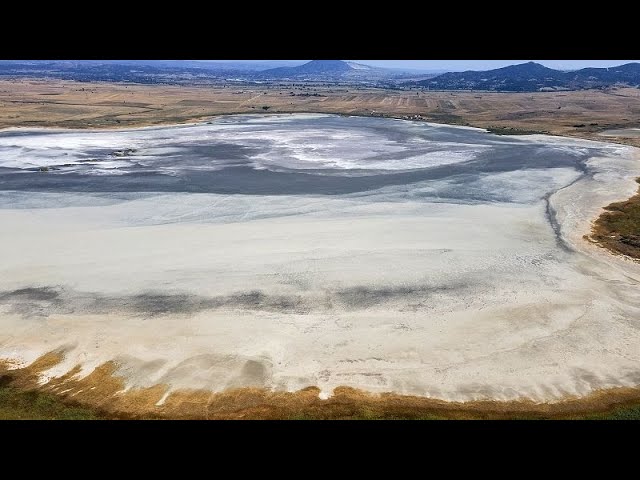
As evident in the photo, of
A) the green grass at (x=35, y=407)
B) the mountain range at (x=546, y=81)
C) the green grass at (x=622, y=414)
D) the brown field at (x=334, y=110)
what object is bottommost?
the green grass at (x=35, y=407)

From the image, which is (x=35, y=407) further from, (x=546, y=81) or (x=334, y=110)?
(x=546, y=81)

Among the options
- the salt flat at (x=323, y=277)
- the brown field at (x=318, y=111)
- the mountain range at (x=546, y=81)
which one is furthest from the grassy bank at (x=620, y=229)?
the mountain range at (x=546, y=81)

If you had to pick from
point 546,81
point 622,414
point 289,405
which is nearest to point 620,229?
point 622,414

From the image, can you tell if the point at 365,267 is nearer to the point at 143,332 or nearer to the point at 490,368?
the point at 490,368

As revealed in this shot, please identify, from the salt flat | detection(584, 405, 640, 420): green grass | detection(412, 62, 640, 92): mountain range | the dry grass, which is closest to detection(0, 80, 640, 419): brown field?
the dry grass

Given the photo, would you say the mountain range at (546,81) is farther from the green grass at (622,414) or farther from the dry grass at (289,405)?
the dry grass at (289,405)

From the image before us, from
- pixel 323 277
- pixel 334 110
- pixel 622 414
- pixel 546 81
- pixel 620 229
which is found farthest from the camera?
pixel 546 81

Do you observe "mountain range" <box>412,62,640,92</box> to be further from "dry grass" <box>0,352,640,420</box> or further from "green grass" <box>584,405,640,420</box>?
"dry grass" <box>0,352,640,420</box>
